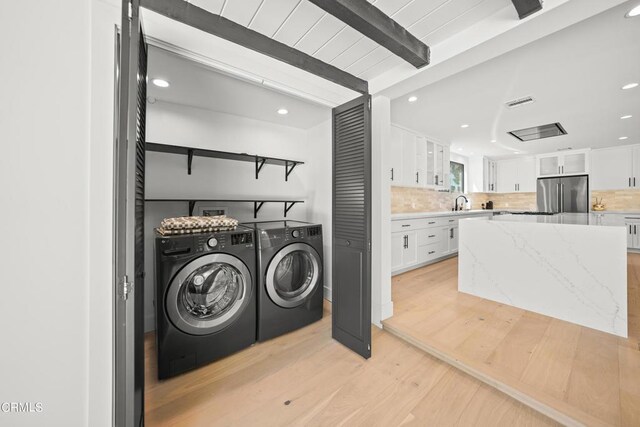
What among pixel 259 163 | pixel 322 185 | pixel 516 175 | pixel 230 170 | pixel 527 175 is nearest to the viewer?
pixel 230 170

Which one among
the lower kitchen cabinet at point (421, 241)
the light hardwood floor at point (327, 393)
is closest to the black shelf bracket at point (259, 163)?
the light hardwood floor at point (327, 393)

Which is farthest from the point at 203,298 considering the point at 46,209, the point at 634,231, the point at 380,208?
the point at 634,231

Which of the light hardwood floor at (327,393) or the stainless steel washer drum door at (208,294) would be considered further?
the stainless steel washer drum door at (208,294)

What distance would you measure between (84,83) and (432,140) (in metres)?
4.71

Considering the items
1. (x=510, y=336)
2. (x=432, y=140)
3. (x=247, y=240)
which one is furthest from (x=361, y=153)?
(x=432, y=140)

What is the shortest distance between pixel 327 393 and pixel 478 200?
22.6ft

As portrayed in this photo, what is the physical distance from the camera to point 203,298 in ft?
5.71

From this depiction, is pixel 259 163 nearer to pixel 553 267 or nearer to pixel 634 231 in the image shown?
pixel 553 267

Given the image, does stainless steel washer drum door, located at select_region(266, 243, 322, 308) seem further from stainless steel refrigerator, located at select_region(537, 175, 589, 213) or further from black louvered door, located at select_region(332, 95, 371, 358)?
stainless steel refrigerator, located at select_region(537, 175, 589, 213)

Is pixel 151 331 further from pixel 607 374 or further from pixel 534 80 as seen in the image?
pixel 534 80

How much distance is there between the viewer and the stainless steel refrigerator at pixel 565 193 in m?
5.24

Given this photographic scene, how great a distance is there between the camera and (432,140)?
4.41 metres

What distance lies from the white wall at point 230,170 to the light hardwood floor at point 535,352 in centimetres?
145

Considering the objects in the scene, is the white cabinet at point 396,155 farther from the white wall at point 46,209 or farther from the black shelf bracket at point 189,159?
the white wall at point 46,209
